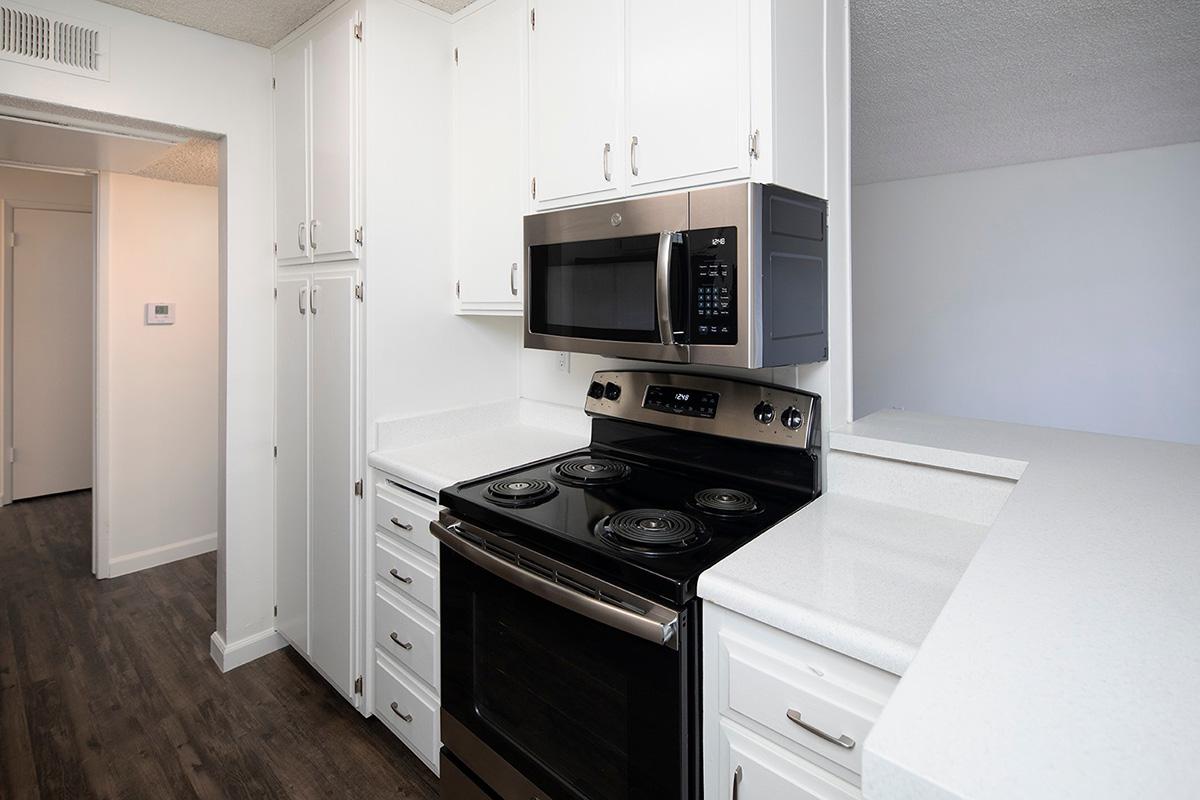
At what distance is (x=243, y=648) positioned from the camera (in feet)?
8.03

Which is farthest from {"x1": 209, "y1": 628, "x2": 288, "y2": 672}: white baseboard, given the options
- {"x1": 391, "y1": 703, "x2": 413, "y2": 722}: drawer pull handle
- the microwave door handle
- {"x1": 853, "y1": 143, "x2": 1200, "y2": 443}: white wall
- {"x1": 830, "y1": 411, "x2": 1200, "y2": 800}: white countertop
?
{"x1": 853, "y1": 143, "x2": 1200, "y2": 443}: white wall

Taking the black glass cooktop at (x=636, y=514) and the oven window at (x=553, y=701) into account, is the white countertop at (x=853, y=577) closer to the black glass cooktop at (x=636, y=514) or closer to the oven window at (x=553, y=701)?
the black glass cooktop at (x=636, y=514)

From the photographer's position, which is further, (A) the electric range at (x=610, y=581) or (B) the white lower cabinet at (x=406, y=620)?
(B) the white lower cabinet at (x=406, y=620)

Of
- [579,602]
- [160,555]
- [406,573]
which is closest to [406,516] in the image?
[406,573]

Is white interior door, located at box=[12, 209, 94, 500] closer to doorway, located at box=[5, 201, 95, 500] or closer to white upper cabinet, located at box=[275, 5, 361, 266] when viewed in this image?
doorway, located at box=[5, 201, 95, 500]

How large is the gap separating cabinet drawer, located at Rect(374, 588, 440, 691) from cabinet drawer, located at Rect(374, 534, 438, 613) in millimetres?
48

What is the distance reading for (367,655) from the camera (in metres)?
2.05

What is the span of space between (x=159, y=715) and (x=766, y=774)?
216cm

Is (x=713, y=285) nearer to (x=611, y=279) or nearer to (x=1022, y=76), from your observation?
(x=611, y=279)

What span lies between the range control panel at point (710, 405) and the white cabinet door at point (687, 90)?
21.8 inches

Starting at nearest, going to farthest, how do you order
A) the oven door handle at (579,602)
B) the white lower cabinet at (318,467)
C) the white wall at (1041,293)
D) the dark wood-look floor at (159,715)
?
1. the oven door handle at (579,602)
2. the dark wood-look floor at (159,715)
3. the white lower cabinet at (318,467)
4. the white wall at (1041,293)

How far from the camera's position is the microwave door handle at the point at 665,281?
1.36 m

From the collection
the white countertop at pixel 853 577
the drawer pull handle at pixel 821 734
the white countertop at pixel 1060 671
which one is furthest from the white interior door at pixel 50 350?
the white countertop at pixel 1060 671

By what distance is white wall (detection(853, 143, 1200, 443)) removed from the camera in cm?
361
